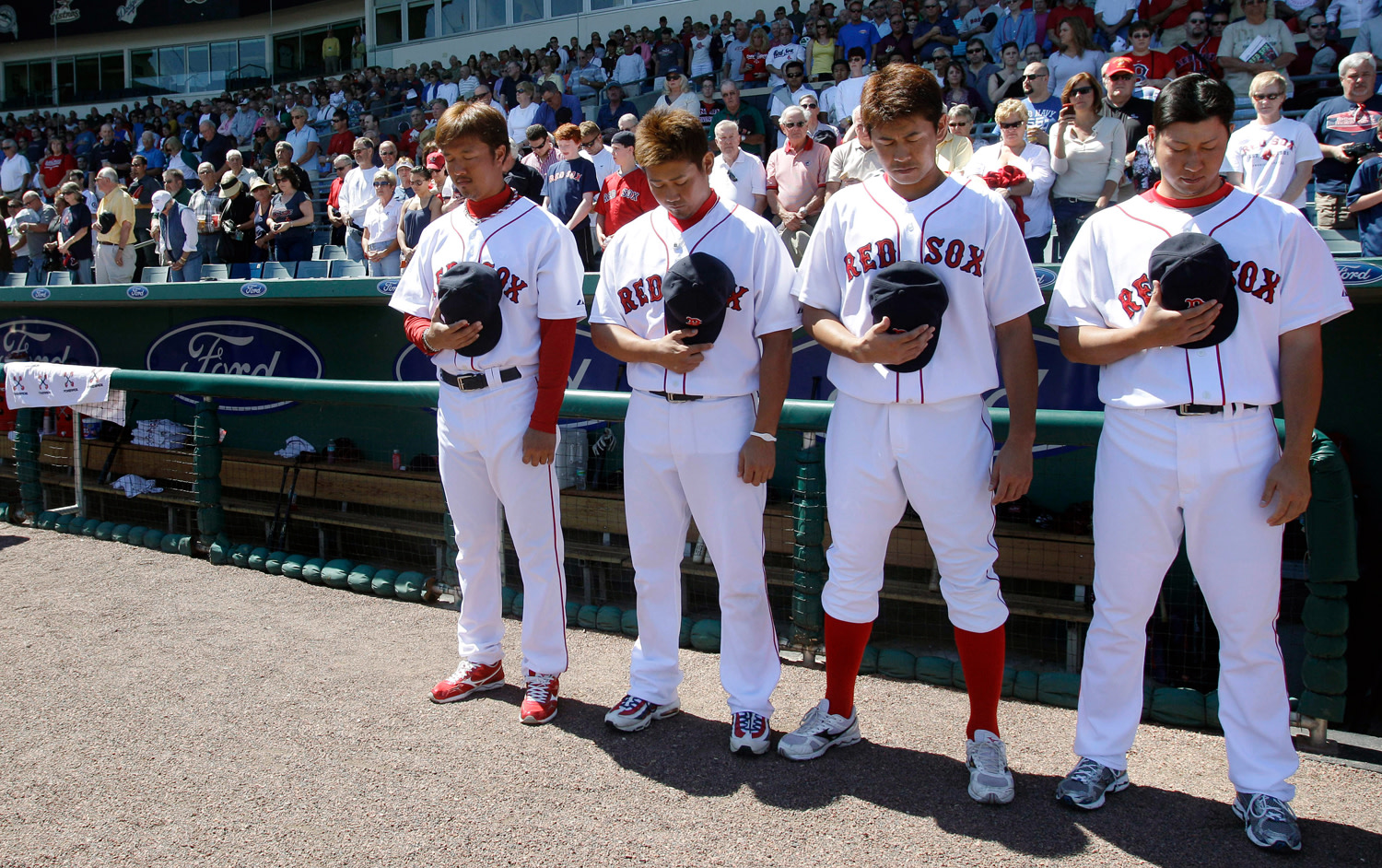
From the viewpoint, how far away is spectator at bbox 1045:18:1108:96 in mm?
8461

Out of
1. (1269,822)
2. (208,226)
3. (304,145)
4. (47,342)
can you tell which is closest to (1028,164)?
(1269,822)

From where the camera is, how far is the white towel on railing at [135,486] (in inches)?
264

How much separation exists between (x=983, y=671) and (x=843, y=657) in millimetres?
380

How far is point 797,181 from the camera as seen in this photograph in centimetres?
696

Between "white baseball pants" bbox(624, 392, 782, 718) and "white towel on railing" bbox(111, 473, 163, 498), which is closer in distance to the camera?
"white baseball pants" bbox(624, 392, 782, 718)

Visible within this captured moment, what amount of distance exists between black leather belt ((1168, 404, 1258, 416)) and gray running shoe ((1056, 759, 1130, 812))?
916 mm

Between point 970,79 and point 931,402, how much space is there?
7806 millimetres

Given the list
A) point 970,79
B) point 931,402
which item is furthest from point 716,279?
point 970,79

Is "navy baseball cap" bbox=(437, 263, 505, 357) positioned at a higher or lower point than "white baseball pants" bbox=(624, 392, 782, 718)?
higher

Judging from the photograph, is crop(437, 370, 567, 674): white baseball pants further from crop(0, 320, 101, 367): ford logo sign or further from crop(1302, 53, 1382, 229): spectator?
crop(0, 320, 101, 367): ford logo sign

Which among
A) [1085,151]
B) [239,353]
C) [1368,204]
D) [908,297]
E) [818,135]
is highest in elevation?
[818,135]

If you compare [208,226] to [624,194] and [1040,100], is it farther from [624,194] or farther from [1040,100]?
[1040,100]

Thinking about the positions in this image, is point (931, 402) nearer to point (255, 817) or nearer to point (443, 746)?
point (443, 746)

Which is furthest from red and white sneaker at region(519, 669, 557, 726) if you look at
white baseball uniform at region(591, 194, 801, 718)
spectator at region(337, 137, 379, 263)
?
spectator at region(337, 137, 379, 263)
